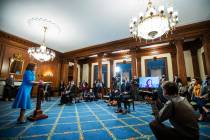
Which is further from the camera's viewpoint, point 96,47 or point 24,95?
point 96,47

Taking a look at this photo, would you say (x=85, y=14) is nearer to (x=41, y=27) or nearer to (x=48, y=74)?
(x=41, y=27)

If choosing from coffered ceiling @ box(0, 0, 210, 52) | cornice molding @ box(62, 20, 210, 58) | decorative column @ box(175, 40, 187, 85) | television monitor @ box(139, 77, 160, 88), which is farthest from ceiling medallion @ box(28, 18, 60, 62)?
decorative column @ box(175, 40, 187, 85)

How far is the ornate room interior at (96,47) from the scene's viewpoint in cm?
303

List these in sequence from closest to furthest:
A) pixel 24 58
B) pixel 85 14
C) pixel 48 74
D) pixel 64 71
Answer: pixel 85 14 → pixel 24 58 → pixel 48 74 → pixel 64 71

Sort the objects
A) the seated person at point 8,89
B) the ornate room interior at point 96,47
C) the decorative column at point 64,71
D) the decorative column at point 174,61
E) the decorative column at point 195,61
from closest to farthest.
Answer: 1. the ornate room interior at point 96,47
2. the seated person at point 8,89
3. the decorative column at point 195,61
4. the decorative column at point 174,61
5. the decorative column at point 64,71

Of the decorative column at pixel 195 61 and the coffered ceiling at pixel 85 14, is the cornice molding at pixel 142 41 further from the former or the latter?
the decorative column at pixel 195 61

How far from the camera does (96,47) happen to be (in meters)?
10.3

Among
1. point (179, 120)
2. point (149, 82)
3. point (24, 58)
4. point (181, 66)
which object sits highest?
point (24, 58)

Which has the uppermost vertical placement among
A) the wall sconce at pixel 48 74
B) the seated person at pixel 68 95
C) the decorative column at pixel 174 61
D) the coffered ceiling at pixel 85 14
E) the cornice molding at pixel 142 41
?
the coffered ceiling at pixel 85 14

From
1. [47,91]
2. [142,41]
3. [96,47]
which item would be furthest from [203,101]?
[47,91]

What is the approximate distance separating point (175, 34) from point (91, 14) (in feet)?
17.0

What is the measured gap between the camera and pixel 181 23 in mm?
6680

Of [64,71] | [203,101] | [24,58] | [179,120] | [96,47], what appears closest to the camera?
[179,120]

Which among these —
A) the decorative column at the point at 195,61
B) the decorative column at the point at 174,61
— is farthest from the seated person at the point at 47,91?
the decorative column at the point at 195,61
